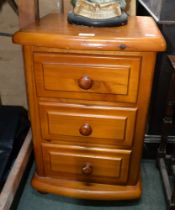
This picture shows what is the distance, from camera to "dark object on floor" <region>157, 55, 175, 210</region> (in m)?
1.01

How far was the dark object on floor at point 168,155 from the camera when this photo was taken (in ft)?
3.33

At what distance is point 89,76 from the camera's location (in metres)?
0.82

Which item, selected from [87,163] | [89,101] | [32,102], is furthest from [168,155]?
[32,102]

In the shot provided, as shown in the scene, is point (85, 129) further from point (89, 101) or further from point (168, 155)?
point (168, 155)

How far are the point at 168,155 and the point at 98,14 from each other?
0.77 m

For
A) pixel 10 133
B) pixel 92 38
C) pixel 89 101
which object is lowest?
pixel 10 133

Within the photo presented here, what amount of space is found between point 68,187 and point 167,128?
0.50 meters

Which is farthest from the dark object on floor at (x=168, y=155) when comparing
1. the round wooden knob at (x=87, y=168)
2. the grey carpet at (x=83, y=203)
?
the round wooden knob at (x=87, y=168)

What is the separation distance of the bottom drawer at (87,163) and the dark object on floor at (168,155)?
193 millimetres

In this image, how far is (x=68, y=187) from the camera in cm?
106

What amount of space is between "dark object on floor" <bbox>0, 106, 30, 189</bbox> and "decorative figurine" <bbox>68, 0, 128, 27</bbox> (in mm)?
573

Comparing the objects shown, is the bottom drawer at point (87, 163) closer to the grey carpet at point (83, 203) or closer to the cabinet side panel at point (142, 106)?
the cabinet side panel at point (142, 106)

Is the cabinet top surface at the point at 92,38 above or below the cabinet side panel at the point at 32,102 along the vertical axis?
above

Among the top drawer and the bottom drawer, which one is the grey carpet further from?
the top drawer
